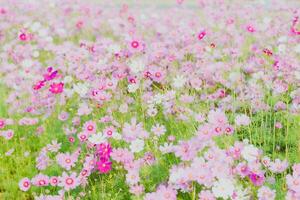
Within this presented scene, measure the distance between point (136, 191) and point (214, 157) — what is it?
0.51 m

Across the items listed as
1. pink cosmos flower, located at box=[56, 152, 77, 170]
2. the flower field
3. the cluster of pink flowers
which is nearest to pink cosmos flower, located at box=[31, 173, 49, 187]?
the flower field

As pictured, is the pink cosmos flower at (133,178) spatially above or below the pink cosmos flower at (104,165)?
above

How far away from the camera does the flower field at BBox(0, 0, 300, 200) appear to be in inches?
127

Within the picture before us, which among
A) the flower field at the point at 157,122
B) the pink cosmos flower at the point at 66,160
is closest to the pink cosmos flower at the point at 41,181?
the flower field at the point at 157,122

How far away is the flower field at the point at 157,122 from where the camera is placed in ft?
10.6

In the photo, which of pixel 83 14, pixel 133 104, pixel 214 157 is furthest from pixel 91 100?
pixel 83 14

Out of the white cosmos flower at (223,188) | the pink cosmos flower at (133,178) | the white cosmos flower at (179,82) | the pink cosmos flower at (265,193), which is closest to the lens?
the white cosmos flower at (223,188)

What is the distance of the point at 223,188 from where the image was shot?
9.45ft

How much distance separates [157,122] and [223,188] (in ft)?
6.02

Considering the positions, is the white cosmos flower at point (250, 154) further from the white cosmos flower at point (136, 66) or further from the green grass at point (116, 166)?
the white cosmos flower at point (136, 66)

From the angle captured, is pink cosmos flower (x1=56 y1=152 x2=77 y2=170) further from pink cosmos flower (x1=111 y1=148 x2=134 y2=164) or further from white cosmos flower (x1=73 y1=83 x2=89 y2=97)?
white cosmos flower (x1=73 y1=83 x2=89 y2=97)

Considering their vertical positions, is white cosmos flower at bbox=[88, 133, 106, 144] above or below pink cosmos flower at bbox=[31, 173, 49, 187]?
above

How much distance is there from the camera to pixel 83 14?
30.7 ft

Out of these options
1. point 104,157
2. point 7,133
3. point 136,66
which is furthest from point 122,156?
point 7,133
